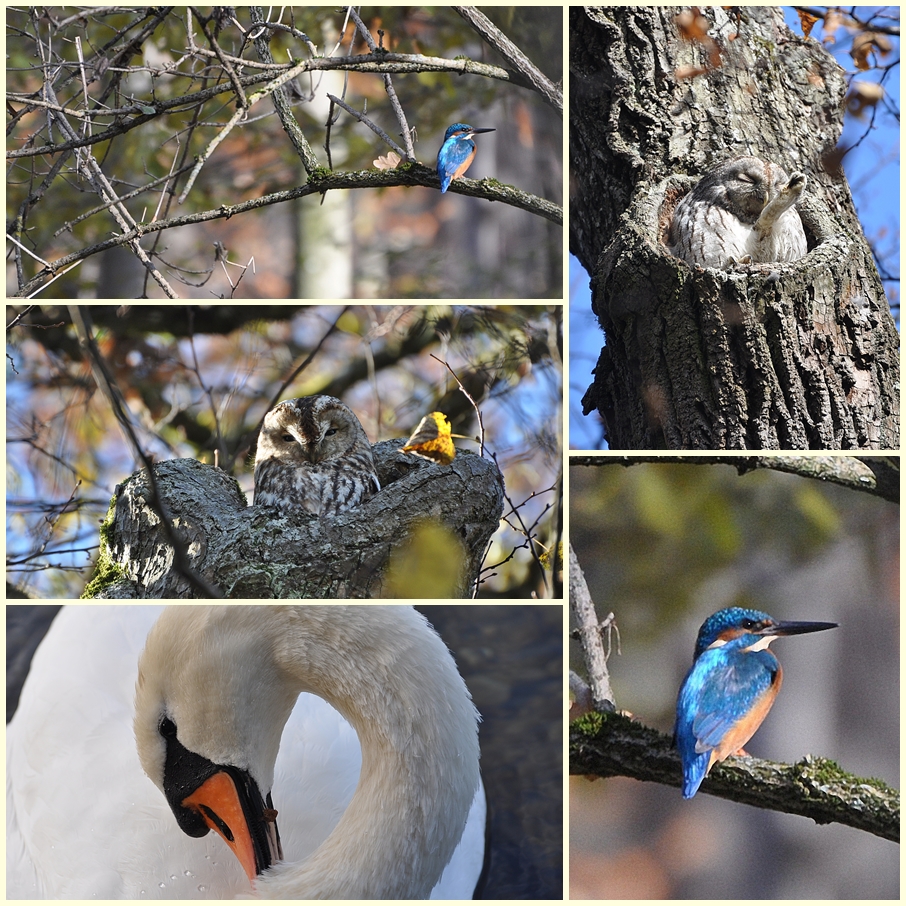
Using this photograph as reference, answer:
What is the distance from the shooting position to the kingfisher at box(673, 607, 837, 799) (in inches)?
47.2

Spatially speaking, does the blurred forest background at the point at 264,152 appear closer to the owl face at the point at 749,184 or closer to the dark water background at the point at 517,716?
the owl face at the point at 749,184

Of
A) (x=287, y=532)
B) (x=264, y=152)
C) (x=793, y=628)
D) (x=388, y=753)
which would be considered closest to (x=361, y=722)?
(x=388, y=753)

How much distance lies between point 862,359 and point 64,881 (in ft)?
4.97

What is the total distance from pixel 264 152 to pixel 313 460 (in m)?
2.33

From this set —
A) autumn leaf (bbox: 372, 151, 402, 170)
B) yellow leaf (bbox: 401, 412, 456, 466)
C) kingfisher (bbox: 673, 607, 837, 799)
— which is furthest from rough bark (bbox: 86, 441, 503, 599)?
autumn leaf (bbox: 372, 151, 402, 170)

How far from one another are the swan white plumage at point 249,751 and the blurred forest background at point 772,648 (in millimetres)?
251

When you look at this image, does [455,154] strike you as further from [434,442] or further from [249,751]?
[249,751]

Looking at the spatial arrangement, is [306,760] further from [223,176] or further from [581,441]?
[223,176]

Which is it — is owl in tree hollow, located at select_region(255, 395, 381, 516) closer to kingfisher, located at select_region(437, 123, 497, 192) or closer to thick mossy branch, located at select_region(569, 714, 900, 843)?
kingfisher, located at select_region(437, 123, 497, 192)

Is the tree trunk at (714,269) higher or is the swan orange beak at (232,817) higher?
the tree trunk at (714,269)

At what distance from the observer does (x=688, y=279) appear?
1.08 meters

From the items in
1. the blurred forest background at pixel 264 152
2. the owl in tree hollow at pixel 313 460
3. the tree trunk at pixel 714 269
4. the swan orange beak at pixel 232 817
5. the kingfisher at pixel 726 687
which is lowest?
the swan orange beak at pixel 232 817

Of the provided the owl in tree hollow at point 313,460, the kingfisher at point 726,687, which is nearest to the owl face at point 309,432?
the owl in tree hollow at point 313,460

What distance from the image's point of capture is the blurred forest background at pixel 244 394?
50.4 inches
